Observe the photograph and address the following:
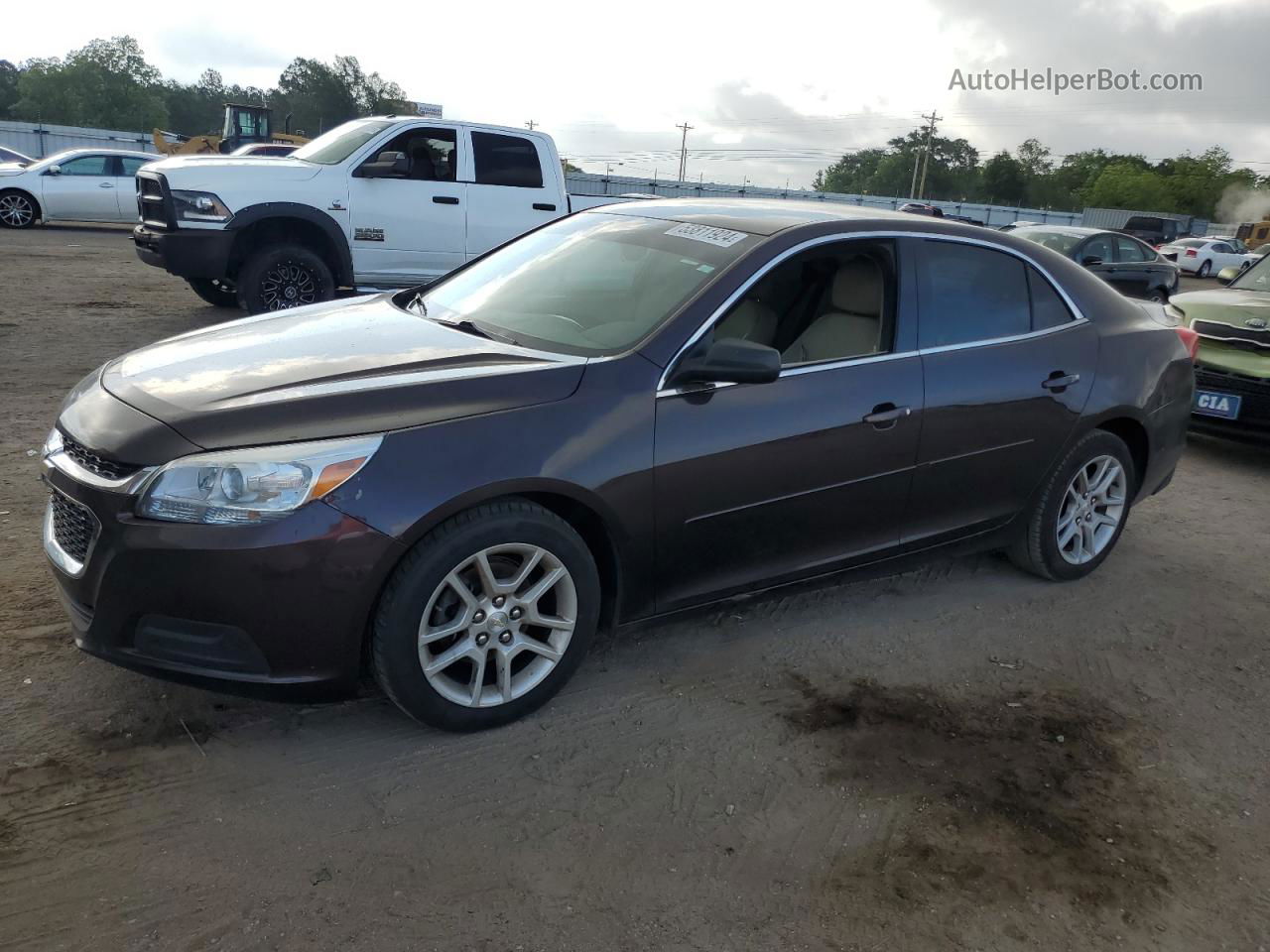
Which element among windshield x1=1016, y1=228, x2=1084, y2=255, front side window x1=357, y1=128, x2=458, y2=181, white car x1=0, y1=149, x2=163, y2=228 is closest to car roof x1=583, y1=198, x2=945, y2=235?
front side window x1=357, y1=128, x2=458, y2=181

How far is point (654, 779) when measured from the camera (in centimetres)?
299

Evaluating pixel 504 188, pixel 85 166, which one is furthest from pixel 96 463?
pixel 85 166

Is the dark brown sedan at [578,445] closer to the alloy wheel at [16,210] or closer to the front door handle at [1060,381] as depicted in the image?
the front door handle at [1060,381]

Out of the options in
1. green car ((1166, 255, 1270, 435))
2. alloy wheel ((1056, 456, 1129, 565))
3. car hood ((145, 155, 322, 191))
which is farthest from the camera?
car hood ((145, 155, 322, 191))

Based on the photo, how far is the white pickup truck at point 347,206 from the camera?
8617 mm

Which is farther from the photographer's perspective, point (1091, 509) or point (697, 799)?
point (1091, 509)

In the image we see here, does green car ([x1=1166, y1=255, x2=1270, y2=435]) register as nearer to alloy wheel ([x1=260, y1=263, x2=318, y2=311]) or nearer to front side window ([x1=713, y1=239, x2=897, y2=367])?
front side window ([x1=713, y1=239, x2=897, y2=367])

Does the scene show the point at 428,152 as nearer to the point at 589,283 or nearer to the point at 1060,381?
the point at 589,283

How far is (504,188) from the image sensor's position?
9898 mm

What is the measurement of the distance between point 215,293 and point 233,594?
8.93 metres

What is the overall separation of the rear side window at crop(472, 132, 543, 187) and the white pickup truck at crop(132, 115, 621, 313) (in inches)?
0.4

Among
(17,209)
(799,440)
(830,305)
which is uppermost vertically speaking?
(830,305)

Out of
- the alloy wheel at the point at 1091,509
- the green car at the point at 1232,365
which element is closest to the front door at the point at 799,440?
the alloy wheel at the point at 1091,509

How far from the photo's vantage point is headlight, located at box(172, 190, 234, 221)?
Answer: 8547mm
